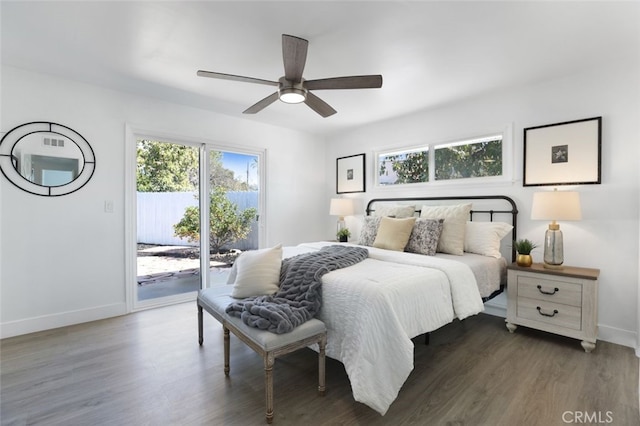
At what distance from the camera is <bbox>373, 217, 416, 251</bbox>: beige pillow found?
3.17 m

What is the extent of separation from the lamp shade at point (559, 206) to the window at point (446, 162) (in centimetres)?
73

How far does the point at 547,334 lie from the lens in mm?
2840

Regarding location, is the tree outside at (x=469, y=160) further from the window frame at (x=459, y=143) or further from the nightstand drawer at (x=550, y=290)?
the nightstand drawer at (x=550, y=290)

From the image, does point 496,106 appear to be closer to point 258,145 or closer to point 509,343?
point 509,343

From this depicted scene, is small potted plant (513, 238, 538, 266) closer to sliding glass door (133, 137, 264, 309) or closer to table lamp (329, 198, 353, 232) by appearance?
table lamp (329, 198, 353, 232)

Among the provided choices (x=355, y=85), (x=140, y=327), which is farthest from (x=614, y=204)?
(x=140, y=327)

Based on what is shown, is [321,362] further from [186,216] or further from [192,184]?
[192,184]

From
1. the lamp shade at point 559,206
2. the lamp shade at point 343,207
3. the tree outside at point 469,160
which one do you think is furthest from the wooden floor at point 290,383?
the lamp shade at point 343,207

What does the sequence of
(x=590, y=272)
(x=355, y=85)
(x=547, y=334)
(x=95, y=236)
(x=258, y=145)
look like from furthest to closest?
(x=258, y=145)
(x=95, y=236)
(x=547, y=334)
(x=590, y=272)
(x=355, y=85)

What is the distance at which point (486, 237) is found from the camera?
3.08 metres

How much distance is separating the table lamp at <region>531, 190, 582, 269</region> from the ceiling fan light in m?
2.28

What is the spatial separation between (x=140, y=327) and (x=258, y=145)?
9.20 feet

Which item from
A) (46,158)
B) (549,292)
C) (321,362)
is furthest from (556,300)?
(46,158)

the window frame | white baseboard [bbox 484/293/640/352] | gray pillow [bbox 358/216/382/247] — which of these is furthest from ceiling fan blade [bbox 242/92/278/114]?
white baseboard [bbox 484/293/640/352]
